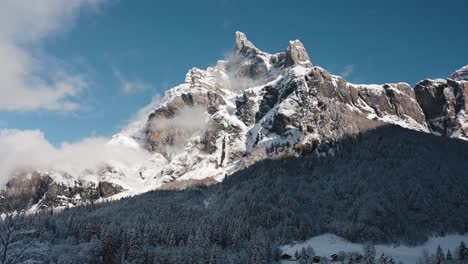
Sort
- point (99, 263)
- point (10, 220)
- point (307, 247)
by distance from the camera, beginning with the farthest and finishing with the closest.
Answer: point (307, 247) → point (99, 263) → point (10, 220)

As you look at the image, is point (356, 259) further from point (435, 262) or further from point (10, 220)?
point (10, 220)

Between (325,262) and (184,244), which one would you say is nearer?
(325,262)

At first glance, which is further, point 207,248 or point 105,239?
point 207,248

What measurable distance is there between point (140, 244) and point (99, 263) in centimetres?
1784

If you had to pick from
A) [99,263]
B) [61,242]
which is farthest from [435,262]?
[61,242]

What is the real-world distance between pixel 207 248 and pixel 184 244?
23457 millimetres

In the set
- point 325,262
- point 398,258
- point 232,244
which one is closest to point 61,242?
point 232,244

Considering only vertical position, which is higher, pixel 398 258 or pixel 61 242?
pixel 61 242

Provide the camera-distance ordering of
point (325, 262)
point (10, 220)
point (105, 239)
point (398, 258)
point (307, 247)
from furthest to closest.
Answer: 1. point (307, 247)
2. point (398, 258)
3. point (325, 262)
4. point (105, 239)
5. point (10, 220)

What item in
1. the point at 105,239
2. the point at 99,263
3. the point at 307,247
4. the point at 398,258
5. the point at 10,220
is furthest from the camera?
the point at 307,247

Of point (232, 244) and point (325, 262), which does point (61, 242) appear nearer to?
point (232, 244)

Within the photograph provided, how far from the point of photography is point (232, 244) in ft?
622

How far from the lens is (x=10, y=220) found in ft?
80.9

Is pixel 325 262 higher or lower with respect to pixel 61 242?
lower
